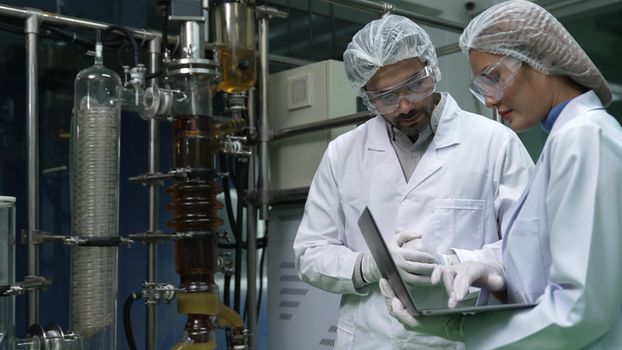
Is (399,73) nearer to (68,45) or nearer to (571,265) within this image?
(571,265)

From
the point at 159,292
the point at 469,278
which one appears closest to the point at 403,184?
the point at 469,278

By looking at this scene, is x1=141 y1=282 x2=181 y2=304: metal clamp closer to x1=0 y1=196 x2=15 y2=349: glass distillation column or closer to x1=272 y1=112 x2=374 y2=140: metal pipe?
x1=0 y1=196 x2=15 y2=349: glass distillation column

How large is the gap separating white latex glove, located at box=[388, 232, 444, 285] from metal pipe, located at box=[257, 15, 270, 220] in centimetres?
84

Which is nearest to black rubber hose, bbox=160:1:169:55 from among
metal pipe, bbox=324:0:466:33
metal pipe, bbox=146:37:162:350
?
metal pipe, bbox=146:37:162:350

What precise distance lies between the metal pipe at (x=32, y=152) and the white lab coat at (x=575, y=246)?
1.13 meters

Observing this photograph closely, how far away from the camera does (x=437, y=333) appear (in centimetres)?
118

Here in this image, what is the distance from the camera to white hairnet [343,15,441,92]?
1602 millimetres

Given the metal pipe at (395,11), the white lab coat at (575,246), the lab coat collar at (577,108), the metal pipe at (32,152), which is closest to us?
the white lab coat at (575,246)

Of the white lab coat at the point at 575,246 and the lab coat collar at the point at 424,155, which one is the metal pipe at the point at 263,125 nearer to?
the lab coat collar at the point at 424,155

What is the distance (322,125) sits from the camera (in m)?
2.23

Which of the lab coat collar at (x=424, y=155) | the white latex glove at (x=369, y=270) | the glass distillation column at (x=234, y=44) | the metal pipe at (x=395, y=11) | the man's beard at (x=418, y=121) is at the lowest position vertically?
the white latex glove at (x=369, y=270)

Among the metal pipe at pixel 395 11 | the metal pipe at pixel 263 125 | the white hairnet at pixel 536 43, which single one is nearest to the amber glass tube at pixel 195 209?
the metal pipe at pixel 263 125

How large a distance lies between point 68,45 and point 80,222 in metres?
0.69

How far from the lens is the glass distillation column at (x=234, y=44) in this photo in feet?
7.00
